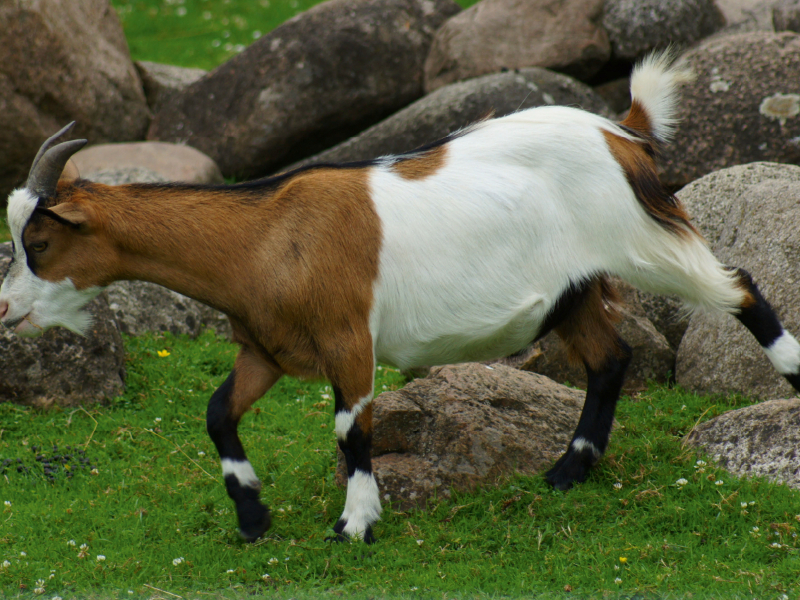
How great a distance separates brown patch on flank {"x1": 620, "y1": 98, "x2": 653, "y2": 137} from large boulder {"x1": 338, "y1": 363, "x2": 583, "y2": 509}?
1891 millimetres

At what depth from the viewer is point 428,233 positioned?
488 cm

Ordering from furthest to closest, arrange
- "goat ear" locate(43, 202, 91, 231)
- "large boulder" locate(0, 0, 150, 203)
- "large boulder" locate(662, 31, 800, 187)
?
"large boulder" locate(0, 0, 150, 203) → "large boulder" locate(662, 31, 800, 187) → "goat ear" locate(43, 202, 91, 231)

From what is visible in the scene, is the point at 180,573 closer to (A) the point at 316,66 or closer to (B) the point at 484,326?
(B) the point at 484,326

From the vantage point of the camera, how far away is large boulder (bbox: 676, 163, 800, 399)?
625 centimetres

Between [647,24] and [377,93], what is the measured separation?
3.60 m

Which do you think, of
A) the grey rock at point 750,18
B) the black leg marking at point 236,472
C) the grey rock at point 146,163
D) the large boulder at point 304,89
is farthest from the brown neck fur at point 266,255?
the grey rock at point 750,18

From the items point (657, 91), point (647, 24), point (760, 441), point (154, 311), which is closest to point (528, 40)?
point (647, 24)

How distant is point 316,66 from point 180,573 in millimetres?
8304

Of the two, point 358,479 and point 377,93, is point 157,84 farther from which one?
point 358,479

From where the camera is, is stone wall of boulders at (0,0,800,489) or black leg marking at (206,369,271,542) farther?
stone wall of boulders at (0,0,800,489)

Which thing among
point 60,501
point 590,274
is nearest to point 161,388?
point 60,501

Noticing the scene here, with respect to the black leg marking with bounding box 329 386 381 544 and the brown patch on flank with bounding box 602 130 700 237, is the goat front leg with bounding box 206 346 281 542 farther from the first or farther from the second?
the brown patch on flank with bounding box 602 130 700 237

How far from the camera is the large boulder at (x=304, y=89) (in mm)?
11812

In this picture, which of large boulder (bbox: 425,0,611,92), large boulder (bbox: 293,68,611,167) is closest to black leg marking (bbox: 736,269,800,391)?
large boulder (bbox: 293,68,611,167)
